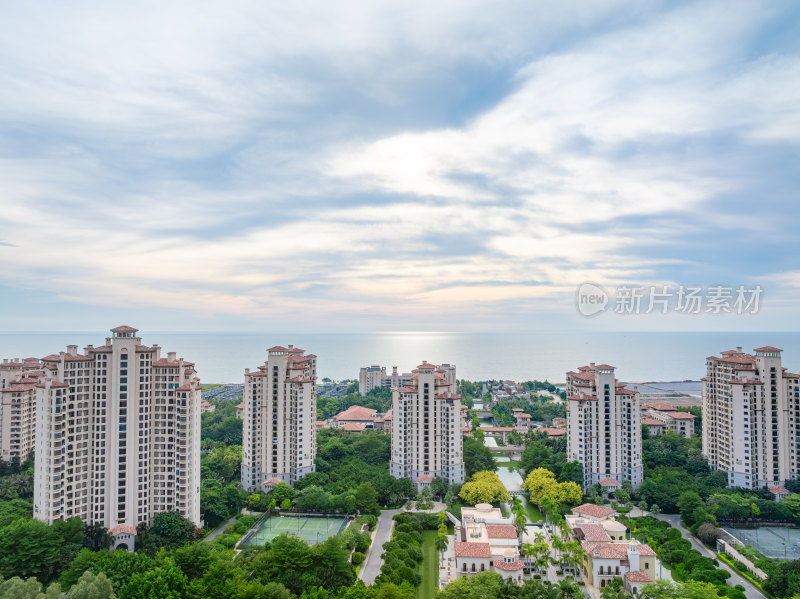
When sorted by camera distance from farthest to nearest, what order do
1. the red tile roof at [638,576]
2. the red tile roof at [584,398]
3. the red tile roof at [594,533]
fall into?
the red tile roof at [584,398] → the red tile roof at [594,533] → the red tile roof at [638,576]

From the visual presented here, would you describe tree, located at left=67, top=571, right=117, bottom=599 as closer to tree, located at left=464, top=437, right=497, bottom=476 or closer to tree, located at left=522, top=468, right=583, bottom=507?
tree, located at left=522, top=468, right=583, bottom=507

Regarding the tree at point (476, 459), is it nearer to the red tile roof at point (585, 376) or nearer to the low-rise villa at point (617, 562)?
the red tile roof at point (585, 376)

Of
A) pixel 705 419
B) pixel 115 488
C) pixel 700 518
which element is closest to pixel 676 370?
pixel 705 419

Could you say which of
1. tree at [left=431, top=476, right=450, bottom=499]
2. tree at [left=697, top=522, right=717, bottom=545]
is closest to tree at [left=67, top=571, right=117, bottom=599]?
tree at [left=431, top=476, right=450, bottom=499]

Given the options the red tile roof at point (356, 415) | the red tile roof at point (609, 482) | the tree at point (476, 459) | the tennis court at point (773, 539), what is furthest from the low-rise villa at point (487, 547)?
the red tile roof at point (356, 415)

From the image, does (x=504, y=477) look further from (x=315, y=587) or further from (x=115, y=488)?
(x=115, y=488)

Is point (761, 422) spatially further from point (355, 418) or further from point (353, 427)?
point (355, 418)

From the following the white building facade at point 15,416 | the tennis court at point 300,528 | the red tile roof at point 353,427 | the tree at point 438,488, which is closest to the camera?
the tennis court at point 300,528
